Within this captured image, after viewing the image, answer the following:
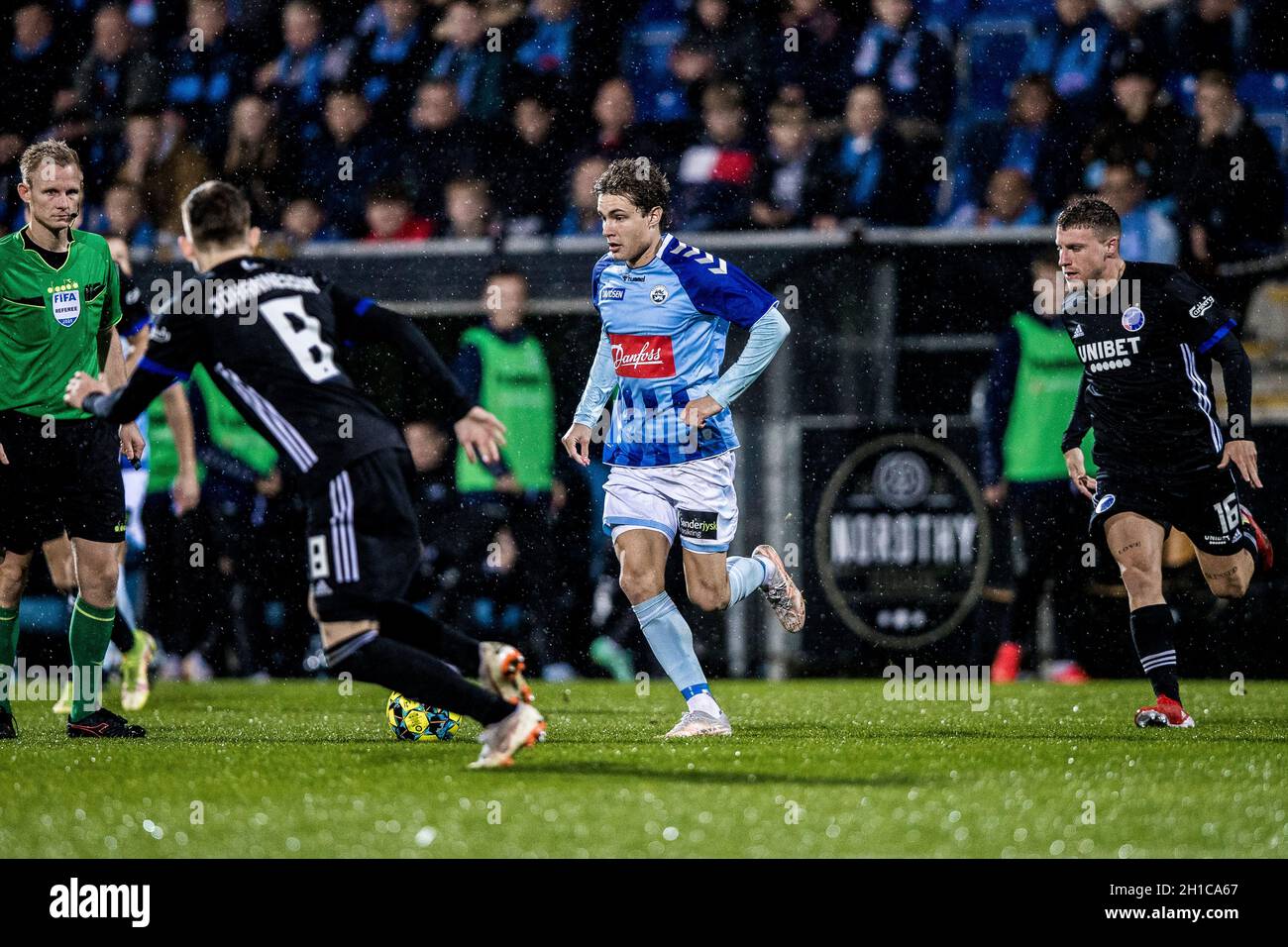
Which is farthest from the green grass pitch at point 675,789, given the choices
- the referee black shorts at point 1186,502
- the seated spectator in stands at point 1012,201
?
the seated spectator in stands at point 1012,201

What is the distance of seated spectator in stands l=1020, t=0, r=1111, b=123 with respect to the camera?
11.2m

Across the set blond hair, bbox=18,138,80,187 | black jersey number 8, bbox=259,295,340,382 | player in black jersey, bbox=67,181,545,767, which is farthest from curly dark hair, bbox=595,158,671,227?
blond hair, bbox=18,138,80,187

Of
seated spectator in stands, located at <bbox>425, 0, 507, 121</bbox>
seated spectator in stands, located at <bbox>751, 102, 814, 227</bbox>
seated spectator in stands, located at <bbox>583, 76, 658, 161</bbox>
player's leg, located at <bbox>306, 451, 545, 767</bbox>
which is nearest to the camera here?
player's leg, located at <bbox>306, 451, 545, 767</bbox>

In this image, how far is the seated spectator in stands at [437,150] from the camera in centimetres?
1160

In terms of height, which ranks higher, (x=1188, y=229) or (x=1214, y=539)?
(x=1188, y=229)

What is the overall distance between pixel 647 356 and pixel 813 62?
19.8ft

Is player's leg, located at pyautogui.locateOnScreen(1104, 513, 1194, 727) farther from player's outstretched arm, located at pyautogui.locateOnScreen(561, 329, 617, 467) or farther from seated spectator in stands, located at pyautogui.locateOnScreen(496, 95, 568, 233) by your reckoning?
seated spectator in stands, located at pyautogui.locateOnScreen(496, 95, 568, 233)

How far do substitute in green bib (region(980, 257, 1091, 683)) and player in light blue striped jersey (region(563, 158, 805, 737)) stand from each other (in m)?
3.06

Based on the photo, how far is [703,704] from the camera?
6.46m

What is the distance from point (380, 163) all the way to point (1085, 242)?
20.9 feet

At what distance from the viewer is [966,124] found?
11.4 metres

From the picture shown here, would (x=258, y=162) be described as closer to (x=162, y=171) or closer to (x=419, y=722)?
(x=162, y=171)
